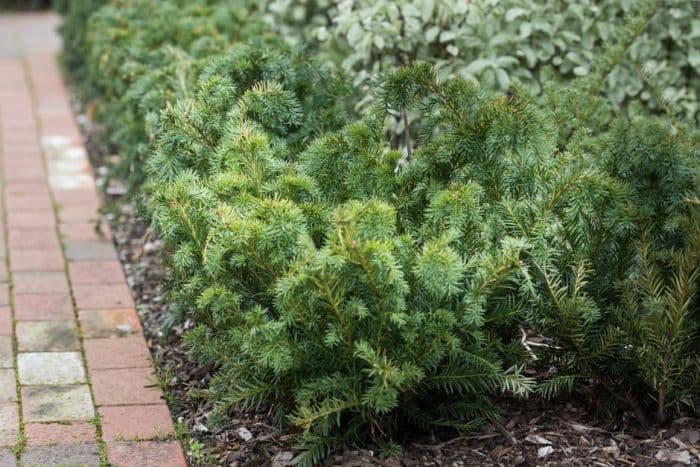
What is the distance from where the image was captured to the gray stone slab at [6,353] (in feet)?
11.0

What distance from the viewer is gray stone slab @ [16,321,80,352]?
348 centimetres

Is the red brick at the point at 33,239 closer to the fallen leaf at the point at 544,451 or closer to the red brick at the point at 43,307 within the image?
the red brick at the point at 43,307

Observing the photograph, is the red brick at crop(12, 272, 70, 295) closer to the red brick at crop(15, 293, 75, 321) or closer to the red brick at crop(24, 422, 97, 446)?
the red brick at crop(15, 293, 75, 321)

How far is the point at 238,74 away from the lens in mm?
3465

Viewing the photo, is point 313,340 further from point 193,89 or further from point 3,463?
point 193,89

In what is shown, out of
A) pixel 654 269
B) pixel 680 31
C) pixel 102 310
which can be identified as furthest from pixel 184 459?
pixel 680 31

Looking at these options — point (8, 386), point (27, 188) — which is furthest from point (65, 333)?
point (27, 188)

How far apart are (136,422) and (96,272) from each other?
141 centimetres

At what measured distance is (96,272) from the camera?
A: 4.22 meters

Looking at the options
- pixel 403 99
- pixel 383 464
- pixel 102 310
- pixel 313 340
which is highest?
pixel 403 99

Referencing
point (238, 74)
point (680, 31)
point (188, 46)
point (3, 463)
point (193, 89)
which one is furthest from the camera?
point (188, 46)

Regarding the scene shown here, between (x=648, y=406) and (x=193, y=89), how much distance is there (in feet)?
6.94

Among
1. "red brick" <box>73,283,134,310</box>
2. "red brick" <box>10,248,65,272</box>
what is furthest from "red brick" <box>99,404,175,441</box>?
"red brick" <box>10,248,65,272</box>

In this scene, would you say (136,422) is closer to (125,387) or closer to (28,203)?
(125,387)
